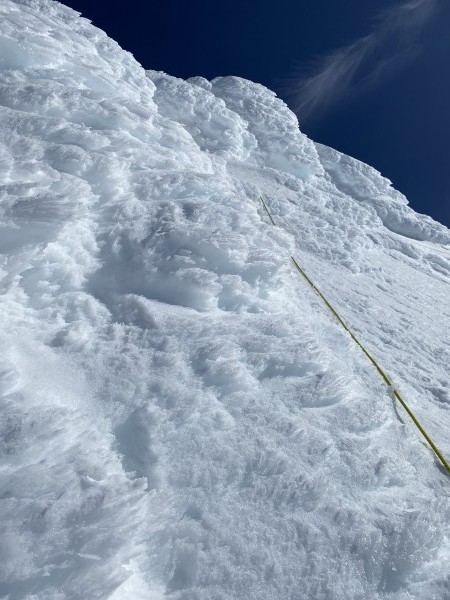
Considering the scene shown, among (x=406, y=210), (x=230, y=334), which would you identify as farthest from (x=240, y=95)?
(x=230, y=334)

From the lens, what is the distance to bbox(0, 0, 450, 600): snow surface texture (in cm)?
281

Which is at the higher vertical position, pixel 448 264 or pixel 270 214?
pixel 448 264

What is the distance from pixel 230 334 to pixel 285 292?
126cm

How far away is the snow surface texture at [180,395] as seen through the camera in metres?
2.81

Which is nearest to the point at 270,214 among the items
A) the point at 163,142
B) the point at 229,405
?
the point at 163,142

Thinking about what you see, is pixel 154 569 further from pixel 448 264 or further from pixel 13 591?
pixel 448 264

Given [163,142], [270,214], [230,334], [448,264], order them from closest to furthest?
[230,334]
[163,142]
[270,214]
[448,264]

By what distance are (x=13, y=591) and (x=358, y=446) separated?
2.46 meters

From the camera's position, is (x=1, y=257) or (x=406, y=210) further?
(x=406, y=210)

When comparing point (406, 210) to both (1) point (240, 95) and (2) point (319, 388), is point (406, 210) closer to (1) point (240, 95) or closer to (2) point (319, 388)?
(1) point (240, 95)

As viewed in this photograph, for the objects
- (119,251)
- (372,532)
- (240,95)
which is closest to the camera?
(372,532)

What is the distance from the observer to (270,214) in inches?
384

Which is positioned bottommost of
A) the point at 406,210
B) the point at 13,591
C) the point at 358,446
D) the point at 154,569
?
the point at 13,591

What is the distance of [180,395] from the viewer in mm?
3732
